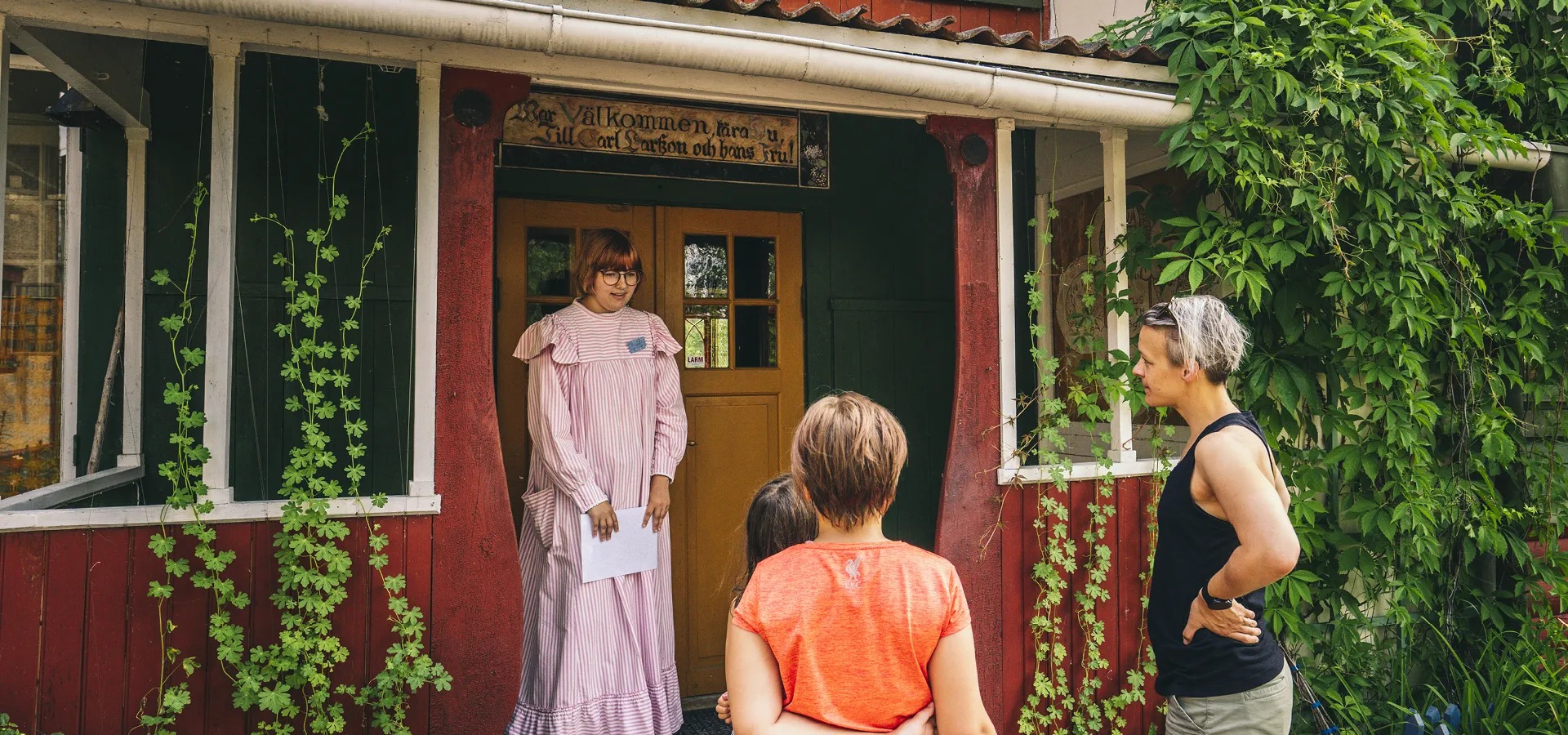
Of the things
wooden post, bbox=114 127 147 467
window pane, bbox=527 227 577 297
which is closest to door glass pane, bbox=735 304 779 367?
window pane, bbox=527 227 577 297

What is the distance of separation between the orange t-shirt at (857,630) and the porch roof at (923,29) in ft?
6.87

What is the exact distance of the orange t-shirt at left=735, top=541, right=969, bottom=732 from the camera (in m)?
1.53

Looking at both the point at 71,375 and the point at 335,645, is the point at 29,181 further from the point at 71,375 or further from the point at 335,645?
the point at 335,645

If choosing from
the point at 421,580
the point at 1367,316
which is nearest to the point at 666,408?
the point at 421,580

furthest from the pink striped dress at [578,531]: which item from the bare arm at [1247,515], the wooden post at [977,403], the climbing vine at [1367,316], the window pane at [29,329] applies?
the window pane at [29,329]

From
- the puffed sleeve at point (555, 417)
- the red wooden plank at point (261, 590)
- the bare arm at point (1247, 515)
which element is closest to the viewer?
the bare arm at point (1247, 515)

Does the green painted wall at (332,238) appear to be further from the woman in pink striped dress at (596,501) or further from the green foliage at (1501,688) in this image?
the green foliage at (1501,688)

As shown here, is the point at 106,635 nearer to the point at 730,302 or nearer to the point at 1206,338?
the point at 730,302

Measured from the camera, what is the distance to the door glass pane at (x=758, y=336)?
448 cm

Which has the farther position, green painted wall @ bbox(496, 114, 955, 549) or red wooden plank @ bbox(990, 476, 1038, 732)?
green painted wall @ bbox(496, 114, 955, 549)

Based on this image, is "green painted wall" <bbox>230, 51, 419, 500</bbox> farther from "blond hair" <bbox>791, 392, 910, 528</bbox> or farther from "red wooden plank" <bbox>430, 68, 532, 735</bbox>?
"blond hair" <bbox>791, 392, 910, 528</bbox>

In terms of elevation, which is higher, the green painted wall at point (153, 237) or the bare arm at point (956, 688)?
the green painted wall at point (153, 237)

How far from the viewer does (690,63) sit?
2828mm

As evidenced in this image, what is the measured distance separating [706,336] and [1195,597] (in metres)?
2.74
